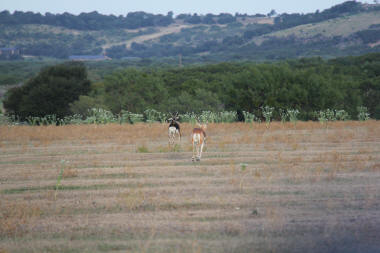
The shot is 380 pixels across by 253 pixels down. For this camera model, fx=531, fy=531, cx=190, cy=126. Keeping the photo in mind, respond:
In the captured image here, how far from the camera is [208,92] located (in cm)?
5650

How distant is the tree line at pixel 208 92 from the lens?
48.3m

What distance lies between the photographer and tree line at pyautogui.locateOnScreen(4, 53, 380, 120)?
48.3 m

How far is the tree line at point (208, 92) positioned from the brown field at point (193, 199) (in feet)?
90.8

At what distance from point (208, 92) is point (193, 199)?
46324mm

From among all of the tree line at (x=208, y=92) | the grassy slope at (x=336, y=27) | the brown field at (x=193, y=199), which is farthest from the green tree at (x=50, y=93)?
the grassy slope at (x=336, y=27)

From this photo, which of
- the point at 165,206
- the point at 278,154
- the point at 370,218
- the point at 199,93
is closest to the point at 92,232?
the point at 165,206

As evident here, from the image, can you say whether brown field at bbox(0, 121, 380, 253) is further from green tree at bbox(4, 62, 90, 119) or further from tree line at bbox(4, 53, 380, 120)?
green tree at bbox(4, 62, 90, 119)

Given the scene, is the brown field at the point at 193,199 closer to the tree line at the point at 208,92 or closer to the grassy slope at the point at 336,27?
the tree line at the point at 208,92

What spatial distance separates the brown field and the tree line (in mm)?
27664

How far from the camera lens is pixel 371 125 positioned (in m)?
27.2

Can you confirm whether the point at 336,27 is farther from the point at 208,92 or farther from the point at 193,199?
the point at 193,199

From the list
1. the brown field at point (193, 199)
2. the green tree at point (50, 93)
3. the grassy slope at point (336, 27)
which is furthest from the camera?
the grassy slope at point (336, 27)

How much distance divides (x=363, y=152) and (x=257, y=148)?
3.60m

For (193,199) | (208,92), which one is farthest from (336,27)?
(193,199)
